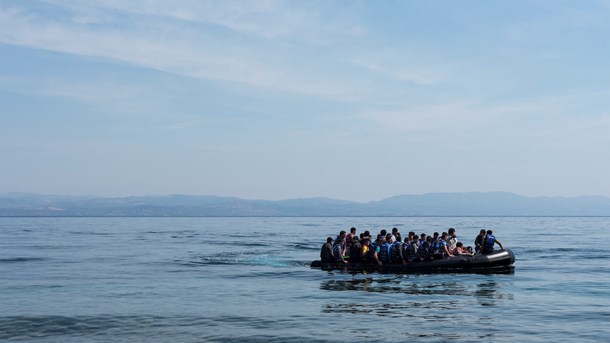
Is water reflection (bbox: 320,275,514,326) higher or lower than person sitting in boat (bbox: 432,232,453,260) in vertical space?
lower

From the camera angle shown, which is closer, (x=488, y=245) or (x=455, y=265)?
(x=455, y=265)

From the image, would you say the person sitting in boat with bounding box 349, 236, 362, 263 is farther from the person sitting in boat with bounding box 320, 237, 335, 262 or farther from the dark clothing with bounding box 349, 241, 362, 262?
the person sitting in boat with bounding box 320, 237, 335, 262

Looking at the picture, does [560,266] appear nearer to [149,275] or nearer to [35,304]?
[149,275]

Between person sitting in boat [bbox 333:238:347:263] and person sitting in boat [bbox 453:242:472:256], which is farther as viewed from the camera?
person sitting in boat [bbox 333:238:347:263]

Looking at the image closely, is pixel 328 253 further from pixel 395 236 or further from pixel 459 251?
pixel 459 251

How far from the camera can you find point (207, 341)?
17750mm

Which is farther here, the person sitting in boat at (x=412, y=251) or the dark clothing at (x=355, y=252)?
the dark clothing at (x=355, y=252)

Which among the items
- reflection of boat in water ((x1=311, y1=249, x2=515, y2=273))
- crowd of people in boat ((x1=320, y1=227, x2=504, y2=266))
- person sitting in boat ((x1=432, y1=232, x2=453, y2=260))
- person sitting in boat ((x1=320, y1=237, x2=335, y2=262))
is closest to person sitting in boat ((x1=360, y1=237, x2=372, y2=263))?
crowd of people in boat ((x1=320, y1=227, x2=504, y2=266))

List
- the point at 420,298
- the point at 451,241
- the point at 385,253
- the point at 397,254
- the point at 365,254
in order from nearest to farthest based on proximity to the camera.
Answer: the point at 420,298 < the point at 397,254 < the point at 385,253 < the point at 365,254 < the point at 451,241

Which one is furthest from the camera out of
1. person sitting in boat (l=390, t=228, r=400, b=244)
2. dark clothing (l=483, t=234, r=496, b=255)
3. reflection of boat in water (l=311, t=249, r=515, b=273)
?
person sitting in boat (l=390, t=228, r=400, b=244)

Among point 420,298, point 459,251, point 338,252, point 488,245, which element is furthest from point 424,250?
point 420,298

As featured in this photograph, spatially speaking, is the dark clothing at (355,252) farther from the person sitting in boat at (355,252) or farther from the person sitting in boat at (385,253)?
the person sitting in boat at (385,253)

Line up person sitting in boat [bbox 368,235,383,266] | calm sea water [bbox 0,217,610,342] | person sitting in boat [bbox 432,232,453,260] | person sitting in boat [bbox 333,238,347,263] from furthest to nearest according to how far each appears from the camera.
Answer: person sitting in boat [bbox 333,238,347,263]
person sitting in boat [bbox 368,235,383,266]
person sitting in boat [bbox 432,232,453,260]
calm sea water [bbox 0,217,610,342]

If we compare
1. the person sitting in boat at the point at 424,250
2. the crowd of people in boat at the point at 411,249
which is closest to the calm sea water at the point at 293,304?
the crowd of people in boat at the point at 411,249
